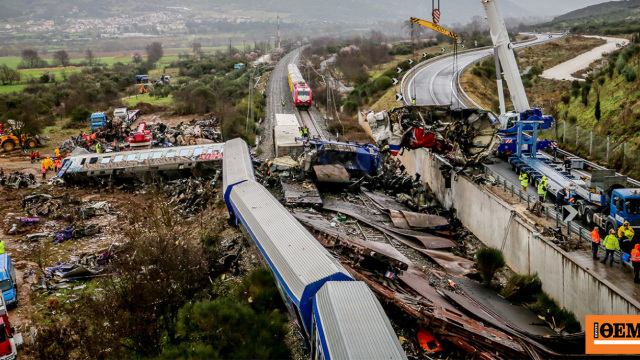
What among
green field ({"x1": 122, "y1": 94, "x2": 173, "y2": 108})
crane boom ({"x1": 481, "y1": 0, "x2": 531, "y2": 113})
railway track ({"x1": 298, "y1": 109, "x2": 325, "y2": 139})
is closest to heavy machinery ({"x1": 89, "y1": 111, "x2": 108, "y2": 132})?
green field ({"x1": 122, "y1": 94, "x2": 173, "y2": 108})

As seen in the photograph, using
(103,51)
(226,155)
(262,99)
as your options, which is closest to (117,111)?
(262,99)

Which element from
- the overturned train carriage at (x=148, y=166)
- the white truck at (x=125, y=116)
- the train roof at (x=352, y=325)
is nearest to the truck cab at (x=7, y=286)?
the train roof at (x=352, y=325)

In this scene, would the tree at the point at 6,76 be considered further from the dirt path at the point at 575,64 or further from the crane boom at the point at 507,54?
the crane boom at the point at 507,54

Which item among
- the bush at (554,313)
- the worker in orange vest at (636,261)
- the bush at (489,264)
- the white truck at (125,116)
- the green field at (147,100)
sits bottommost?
the bush at (554,313)

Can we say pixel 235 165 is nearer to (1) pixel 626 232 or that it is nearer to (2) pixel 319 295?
(2) pixel 319 295

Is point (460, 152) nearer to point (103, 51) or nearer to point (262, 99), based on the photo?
point (262, 99)

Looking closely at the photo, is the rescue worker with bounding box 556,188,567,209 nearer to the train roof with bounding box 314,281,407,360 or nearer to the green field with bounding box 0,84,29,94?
the train roof with bounding box 314,281,407,360
